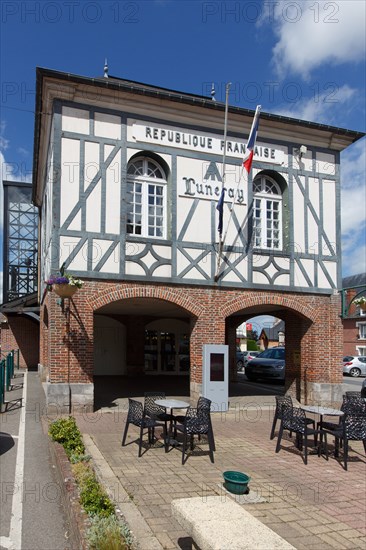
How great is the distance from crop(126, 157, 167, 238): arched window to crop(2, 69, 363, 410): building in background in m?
0.03

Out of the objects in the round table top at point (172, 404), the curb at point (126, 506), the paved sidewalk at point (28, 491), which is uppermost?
the round table top at point (172, 404)

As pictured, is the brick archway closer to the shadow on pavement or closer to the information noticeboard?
the information noticeboard

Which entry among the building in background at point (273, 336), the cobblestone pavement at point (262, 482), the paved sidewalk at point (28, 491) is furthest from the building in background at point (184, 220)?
the building in background at point (273, 336)

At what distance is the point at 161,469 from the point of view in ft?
22.8

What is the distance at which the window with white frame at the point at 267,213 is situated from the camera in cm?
1340

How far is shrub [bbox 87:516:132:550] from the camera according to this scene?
3834mm

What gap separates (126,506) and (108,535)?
1.33 metres

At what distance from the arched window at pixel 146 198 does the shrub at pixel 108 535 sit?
845 cm

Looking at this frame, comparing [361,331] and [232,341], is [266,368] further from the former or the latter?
[361,331]

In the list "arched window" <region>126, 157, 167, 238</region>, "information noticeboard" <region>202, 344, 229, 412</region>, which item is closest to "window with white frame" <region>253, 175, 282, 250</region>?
"arched window" <region>126, 157, 167, 238</region>

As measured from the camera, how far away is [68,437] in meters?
7.34

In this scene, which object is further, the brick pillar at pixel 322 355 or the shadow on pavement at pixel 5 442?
the brick pillar at pixel 322 355

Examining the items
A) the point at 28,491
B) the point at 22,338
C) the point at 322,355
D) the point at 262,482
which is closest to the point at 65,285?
the point at 28,491

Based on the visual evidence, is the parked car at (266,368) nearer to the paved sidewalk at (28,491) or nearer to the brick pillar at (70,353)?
the brick pillar at (70,353)
